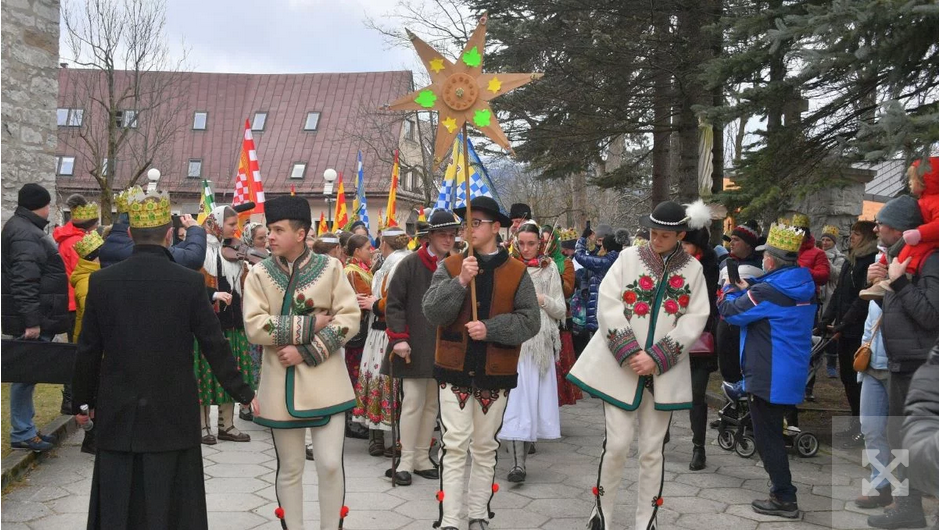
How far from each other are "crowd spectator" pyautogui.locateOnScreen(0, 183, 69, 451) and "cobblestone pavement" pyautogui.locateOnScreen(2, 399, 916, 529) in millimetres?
450

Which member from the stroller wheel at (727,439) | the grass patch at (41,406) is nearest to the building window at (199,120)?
the grass patch at (41,406)

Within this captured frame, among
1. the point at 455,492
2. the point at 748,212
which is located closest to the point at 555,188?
the point at 748,212

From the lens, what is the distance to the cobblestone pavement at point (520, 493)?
20.1 feet

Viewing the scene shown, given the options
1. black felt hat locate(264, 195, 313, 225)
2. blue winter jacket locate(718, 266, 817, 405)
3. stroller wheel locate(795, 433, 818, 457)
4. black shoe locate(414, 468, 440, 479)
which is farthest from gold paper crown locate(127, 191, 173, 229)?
stroller wheel locate(795, 433, 818, 457)

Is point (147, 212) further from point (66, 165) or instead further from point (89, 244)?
point (66, 165)

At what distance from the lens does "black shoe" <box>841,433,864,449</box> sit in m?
8.63

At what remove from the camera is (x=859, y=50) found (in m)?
6.40

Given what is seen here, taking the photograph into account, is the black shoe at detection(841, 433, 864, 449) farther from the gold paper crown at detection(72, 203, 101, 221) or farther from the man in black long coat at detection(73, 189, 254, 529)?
→ the gold paper crown at detection(72, 203, 101, 221)

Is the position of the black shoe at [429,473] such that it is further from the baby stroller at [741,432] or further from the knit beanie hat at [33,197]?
the knit beanie hat at [33,197]

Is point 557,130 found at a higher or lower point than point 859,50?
higher

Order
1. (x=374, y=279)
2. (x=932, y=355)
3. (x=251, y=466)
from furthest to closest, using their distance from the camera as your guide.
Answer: (x=374, y=279), (x=251, y=466), (x=932, y=355)

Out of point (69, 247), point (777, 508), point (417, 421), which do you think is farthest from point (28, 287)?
point (777, 508)

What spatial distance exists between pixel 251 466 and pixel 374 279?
1.93 m

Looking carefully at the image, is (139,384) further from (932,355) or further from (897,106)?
(897,106)
